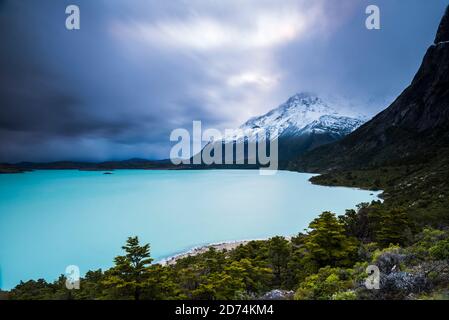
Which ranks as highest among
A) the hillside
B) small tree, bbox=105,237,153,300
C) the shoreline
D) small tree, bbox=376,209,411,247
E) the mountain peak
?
the mountain peak

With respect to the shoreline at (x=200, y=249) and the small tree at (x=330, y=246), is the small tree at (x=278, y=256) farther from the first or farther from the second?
the shoreline at (x=200, y=249)

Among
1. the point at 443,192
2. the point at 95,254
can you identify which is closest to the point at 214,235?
the point at 95,254

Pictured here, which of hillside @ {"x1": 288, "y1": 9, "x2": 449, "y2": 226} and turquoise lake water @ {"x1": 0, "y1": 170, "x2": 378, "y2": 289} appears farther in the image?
hillside @ {"x1": 288, "y1": 9, "x2": 449, "y2": 226}

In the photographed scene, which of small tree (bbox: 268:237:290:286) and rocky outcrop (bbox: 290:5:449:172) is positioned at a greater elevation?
rocky outcrop (bbox: 290:5:449:172)

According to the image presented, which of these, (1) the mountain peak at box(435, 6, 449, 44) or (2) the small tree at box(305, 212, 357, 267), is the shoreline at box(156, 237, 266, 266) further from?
(1) the mountain peak at box(435, 6, 449, 44)

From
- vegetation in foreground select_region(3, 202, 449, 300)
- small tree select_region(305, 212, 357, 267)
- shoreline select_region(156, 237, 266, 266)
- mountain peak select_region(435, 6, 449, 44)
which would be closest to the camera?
vegetation in foreground select_region(3, 202, 449, 300)

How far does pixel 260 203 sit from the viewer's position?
205ft

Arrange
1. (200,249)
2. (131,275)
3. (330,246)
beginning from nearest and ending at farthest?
(131,275)
(330,246)
(200,249)

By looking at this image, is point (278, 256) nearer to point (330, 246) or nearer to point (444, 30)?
point (330, 246)

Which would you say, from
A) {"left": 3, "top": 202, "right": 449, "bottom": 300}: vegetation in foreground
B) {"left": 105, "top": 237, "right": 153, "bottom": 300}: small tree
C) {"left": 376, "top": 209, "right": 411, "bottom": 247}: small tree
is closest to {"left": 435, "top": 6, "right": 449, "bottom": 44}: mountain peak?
{"left": 376, "top": 209, "right": 411, "bottom": 247}: small tree

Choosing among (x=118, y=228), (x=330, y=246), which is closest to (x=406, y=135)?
(x=118, y=228)

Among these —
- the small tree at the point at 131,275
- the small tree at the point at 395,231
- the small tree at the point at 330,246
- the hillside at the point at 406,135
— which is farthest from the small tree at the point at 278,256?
the hillside at the point at 406,135
